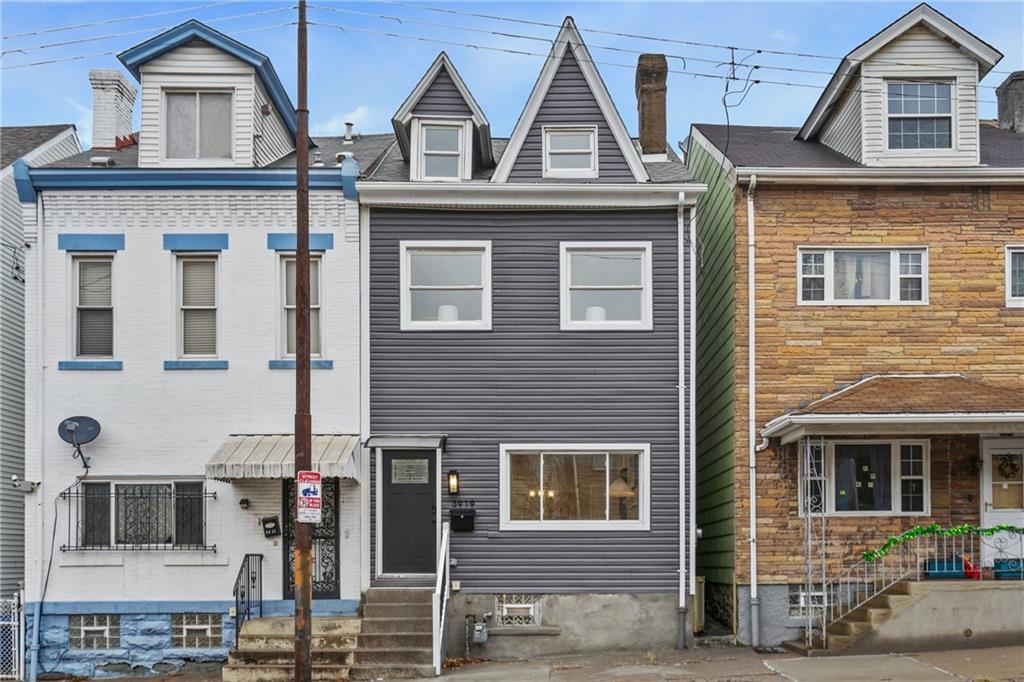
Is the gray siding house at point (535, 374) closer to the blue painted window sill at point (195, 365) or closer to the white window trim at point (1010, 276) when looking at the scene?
the blue painted window sill at point (195, 365)

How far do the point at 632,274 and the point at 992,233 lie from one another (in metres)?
5.60

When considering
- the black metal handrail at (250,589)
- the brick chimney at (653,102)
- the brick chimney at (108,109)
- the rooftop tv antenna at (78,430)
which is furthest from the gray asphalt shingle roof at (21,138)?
the brick chimney at (653,102)

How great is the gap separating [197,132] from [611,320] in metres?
7.20

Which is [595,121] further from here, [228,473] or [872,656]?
[872,656]

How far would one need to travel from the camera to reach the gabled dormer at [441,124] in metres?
16.9

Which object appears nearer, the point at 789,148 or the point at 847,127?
the point at 847,127

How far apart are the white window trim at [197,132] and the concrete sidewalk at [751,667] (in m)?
8.58

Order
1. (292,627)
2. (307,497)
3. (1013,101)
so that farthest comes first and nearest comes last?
(1013,101)
(292,627)
(307,497)

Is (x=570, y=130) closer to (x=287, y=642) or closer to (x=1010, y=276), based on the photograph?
(x=1010, y=276)

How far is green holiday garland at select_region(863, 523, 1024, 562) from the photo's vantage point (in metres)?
15.2

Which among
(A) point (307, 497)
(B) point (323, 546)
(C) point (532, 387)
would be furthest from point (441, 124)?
(A) point (307, 497)

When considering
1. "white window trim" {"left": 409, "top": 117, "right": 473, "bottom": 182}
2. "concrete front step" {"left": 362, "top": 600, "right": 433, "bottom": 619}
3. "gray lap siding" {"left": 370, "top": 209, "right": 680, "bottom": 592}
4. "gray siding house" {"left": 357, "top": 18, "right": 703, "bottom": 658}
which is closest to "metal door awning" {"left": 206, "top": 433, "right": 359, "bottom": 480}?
"gray siding house" {"left": 357, "top": 18, "right": 703, "bottom": 658}

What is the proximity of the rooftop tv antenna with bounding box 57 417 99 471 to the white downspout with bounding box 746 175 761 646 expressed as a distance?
32.4 ft

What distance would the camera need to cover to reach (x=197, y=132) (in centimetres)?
1703
